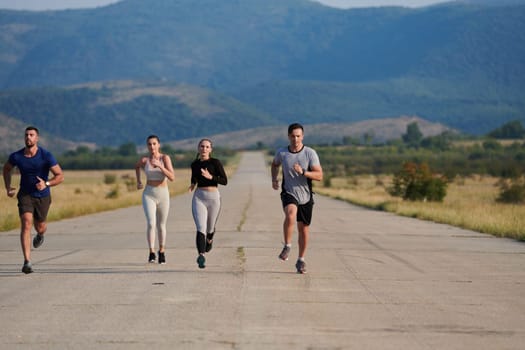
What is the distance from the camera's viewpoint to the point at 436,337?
9.38m

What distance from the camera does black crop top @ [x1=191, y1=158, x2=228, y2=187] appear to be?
14.5 meters

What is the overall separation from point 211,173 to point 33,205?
8.40 feet

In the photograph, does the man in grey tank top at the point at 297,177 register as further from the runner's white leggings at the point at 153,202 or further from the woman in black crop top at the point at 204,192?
the runner's white leggings at the point at 153,202

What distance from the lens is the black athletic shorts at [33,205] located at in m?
14.3

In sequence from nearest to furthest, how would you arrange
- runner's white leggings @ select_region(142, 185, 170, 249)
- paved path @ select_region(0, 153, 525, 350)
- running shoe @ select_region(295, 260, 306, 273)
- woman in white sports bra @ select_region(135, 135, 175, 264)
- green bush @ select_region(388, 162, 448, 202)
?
paved path @ select_region(0, 153, 525, 350) < running shoe @ select_region(295, 260, 306, 273) < woman in white sports bra @ select_region(135, 135, 175, 264) < runner's white leggings @ select_region(142, 185, 170, 249) < green bush @ select_region(388, 162, 448, 202)

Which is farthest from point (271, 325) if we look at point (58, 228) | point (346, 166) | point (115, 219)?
point (346, 166)

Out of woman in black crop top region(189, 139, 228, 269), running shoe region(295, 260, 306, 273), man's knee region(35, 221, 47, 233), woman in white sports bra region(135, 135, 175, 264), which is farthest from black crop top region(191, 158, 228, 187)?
man's knee region(35, 221, 47, 233)

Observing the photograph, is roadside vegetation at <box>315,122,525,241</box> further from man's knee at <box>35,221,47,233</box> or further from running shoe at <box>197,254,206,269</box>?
man's knee at <box>35,221,47,233</box>

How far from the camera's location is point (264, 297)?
38.1 ft

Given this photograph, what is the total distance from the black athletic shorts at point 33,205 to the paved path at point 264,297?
0.84 meters

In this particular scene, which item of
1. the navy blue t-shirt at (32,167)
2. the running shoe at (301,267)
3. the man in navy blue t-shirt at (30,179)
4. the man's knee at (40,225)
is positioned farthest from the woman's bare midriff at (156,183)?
the running shoe at (301,267)

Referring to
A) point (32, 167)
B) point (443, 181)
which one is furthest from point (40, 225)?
point (443, 181)

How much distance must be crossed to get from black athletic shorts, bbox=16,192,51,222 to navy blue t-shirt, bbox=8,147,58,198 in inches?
2.6

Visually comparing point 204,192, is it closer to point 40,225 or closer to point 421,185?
point 40,225
